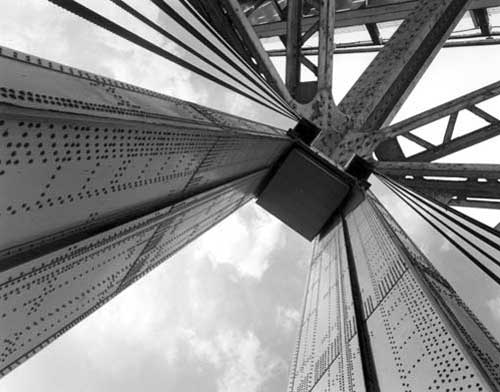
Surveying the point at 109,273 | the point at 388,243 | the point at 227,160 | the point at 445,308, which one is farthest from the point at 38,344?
the point at 388,243

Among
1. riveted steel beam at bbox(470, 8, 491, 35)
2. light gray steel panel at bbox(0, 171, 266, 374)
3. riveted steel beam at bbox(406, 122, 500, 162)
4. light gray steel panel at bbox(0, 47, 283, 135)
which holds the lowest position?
light gray steel panel at bbox(0, 171, 266, 374)

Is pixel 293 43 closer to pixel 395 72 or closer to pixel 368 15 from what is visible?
pixel 395 72

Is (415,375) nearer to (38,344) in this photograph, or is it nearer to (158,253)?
(38,344)

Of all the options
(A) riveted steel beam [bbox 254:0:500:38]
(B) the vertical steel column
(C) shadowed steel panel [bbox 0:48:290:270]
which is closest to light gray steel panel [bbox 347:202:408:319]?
(B) the vertical steel column

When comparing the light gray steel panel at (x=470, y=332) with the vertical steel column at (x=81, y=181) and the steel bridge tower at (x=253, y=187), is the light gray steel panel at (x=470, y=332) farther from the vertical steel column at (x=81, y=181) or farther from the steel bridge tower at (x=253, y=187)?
the vertical steel column at (x=81, y=181)

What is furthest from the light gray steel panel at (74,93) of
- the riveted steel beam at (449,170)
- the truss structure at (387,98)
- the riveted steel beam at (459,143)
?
the riveted steel beam at (459,143)

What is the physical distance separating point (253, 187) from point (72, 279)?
701 centimetres

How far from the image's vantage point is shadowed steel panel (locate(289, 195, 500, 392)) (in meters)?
3.10

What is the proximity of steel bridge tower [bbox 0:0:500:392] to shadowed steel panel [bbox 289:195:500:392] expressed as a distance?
0.07 ft

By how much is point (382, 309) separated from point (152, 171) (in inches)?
120

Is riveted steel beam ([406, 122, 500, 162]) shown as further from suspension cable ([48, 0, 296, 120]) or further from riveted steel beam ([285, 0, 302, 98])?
suspension cable ([48, 0, 296, 120])

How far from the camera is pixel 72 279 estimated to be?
4301 millimetres

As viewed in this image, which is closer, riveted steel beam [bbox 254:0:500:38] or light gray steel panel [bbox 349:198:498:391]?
light gray steel panel [bbox 349:198:498:391]

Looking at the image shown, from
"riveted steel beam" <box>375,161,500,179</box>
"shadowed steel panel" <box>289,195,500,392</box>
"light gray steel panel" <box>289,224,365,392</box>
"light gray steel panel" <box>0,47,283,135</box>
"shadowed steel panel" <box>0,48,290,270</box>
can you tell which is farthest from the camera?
"riveted steel beam" <box>375,161,500,179</box>
